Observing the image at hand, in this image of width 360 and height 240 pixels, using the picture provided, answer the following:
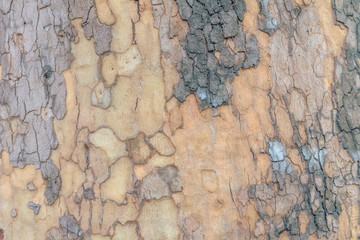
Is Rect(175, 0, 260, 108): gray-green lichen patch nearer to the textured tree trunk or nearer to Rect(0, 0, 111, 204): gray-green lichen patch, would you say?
the textured tree trunk

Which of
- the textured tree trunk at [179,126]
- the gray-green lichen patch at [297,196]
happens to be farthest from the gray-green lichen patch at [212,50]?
the gray-green lichen patch at [297,196]

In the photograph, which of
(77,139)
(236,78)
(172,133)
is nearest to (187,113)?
(172,133)

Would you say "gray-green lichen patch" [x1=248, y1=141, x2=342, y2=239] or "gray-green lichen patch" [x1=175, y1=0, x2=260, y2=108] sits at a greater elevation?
"gray-green lichen patch" [x1=175, y1=0, x2=260, y2=108]

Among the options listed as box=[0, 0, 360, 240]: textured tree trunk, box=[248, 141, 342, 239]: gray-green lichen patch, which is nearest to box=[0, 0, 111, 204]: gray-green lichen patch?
box=[0, 0, 360, 240]: textured tree trunk

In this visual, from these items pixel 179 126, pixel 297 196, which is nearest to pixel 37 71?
pixel 179 126

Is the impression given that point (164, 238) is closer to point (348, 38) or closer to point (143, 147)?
point (143, 147)

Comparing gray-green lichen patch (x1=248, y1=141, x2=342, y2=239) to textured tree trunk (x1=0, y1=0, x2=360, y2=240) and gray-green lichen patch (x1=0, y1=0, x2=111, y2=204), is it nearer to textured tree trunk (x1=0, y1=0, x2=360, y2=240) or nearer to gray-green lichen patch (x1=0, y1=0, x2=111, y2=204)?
textured tree trunk (x1=0, y1=0, x2=360, y2=240)

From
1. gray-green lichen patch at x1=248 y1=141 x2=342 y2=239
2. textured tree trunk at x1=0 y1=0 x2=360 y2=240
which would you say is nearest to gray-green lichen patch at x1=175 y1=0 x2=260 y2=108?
textured tree trunk at x1=0 y1=0 x2=360 y2=240

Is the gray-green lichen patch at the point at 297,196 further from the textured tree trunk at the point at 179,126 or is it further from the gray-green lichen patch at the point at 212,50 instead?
the gray-green lichen patch at the point at 212,50
